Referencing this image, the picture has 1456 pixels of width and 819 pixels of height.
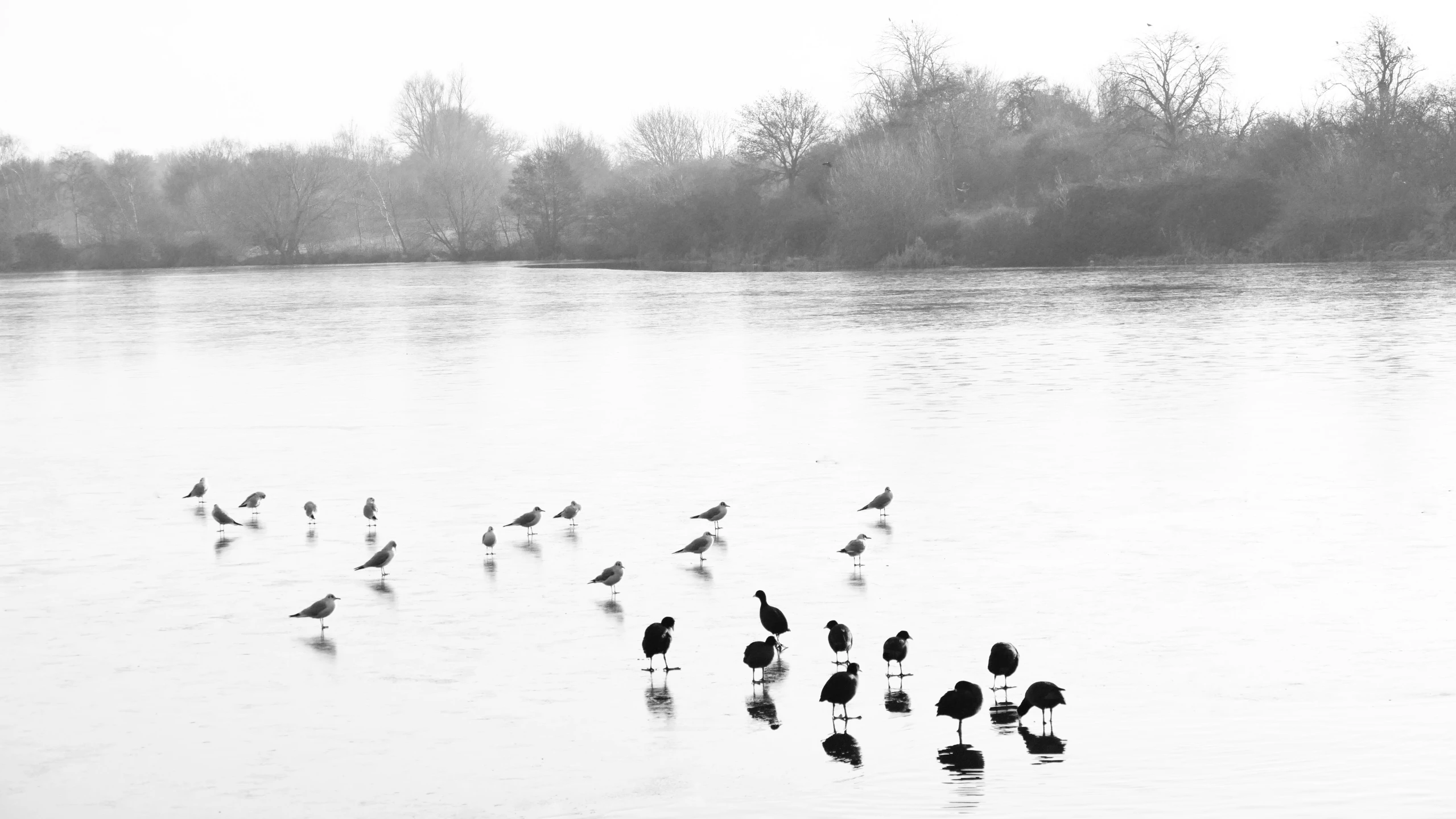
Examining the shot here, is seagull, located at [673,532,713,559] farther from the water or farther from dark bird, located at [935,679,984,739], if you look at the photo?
dark bird, located at [935,679,984,739]

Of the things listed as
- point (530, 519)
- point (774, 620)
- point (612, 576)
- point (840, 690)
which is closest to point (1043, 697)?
point (840, 690)

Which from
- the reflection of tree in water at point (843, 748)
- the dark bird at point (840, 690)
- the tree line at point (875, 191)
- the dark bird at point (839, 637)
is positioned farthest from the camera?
the tree line at point (875, 191)

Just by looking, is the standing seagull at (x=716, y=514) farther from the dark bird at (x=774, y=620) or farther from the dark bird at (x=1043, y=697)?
the dark bird at (x=1043, y=697)

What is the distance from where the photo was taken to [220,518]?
1299cm

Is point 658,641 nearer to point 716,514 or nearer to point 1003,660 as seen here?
point 1003,660

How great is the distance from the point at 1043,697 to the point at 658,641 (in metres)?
2.27

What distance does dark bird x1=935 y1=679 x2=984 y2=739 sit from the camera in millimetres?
7508

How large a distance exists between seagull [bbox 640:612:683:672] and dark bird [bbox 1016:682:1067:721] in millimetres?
2139

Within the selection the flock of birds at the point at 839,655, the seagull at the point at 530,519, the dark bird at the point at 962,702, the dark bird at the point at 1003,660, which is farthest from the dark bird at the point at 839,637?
the seagull at the point at 530,519

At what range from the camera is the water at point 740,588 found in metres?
7.14

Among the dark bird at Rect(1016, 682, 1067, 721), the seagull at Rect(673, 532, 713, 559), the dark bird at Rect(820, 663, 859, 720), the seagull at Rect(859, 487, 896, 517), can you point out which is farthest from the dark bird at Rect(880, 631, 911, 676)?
A: the seagull at Rect(859, 487, 896, 517)

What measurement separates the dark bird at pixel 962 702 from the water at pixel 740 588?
16cm

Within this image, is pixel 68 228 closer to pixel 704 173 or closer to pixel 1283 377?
pixel 704 173

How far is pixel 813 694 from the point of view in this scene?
27.5 feet
